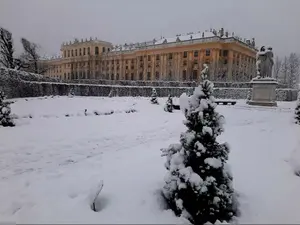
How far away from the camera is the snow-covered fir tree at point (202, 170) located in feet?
3.79

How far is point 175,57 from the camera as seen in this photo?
6293 mm

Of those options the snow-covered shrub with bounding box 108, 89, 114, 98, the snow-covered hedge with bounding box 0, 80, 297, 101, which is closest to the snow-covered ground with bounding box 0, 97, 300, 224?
the snow-covered hedge with bounding box 0, 80, 297, 101

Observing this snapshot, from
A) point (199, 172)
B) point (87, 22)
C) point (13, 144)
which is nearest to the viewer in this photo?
point (199, 172)

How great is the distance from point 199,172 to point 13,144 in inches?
86.5

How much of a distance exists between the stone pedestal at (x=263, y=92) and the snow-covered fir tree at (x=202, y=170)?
6.11 meters

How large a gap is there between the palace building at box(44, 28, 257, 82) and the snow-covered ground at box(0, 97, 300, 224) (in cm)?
97

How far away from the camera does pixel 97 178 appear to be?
1644mm

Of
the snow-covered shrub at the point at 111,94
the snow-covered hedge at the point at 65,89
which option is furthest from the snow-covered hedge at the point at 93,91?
the snow-covered shrub at the point at 111,94

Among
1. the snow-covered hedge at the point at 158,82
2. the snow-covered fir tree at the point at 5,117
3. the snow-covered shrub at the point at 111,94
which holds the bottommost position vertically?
the snow-covered fir tree at the point at 5,117

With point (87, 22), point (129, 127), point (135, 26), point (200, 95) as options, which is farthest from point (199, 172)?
point (129, 127)

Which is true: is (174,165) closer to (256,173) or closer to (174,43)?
(256,173)

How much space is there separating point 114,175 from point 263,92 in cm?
640

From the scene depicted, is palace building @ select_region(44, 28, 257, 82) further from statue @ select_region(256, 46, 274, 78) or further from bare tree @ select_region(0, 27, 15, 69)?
bare tree @ select_region(0, 27, 15, 69)

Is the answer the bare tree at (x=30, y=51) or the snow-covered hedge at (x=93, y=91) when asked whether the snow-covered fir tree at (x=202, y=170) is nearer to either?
the bare tree at (x=30, y=51)
